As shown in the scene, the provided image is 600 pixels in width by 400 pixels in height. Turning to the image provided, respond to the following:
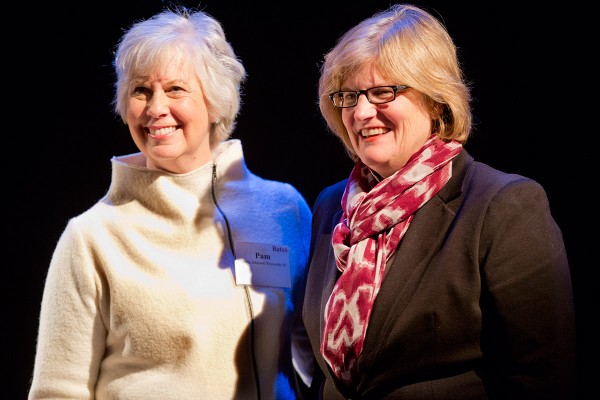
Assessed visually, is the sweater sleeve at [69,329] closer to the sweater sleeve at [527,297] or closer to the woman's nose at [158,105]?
the woman's nose at [158,105]

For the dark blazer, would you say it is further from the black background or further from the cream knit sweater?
the black background

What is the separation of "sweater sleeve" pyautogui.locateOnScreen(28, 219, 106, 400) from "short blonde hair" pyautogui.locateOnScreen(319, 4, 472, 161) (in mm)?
982

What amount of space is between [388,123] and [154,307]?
36.1 inches

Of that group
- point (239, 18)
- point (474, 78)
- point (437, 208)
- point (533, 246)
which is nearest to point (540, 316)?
point (533, 246)

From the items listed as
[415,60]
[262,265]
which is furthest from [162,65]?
[415,60]

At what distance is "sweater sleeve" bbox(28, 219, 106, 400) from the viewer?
84.9 inches

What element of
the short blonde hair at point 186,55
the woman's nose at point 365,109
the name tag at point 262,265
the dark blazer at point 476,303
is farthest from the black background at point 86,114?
the dark blazer at point 476,303

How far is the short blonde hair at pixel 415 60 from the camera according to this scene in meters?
1.82

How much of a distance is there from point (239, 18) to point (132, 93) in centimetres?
99

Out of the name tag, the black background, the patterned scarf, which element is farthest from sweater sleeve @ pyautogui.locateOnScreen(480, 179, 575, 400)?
the black background

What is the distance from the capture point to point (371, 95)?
6.09 ft

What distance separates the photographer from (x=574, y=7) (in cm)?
236

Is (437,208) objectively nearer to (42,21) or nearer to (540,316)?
(540,316)

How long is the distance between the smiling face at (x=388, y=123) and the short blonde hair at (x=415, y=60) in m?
0.02
